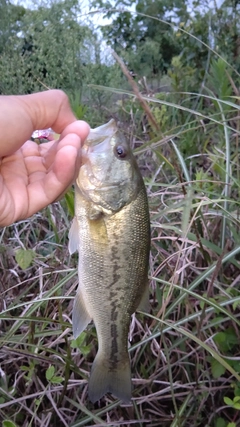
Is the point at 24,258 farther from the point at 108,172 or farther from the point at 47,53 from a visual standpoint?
the point at 47,53

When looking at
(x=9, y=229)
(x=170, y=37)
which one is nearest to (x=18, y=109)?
(x=9, y=229)

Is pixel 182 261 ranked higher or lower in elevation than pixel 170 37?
lower

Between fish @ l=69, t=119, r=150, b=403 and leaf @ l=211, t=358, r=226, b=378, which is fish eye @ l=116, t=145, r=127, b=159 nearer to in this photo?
fish @ l=69, t=119, r=150, b=403

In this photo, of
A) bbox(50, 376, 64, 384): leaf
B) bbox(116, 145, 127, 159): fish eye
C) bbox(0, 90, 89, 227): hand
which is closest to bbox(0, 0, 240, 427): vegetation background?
bbox(50, 376, 64, 384): leaf

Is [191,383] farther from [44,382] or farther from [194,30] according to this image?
[194,30]

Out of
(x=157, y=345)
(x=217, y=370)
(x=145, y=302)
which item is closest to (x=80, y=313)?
(x=145, y=302)

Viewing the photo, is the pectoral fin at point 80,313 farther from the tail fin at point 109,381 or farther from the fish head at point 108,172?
the fish head at point 108,172
